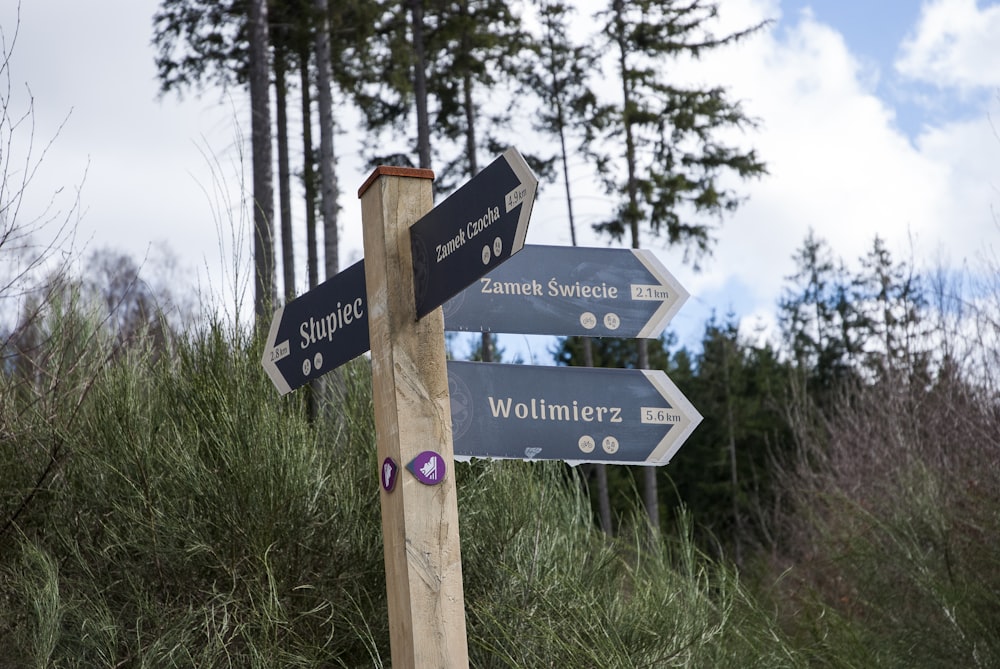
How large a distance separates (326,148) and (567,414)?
12.9 m

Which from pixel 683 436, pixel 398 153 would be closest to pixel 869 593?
pixel 683 436

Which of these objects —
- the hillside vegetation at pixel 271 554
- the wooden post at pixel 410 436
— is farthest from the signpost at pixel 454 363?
the hillside vegetation at pixel 271 554

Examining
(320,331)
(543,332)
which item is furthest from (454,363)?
(320,331)

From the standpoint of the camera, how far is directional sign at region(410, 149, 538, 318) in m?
2.88

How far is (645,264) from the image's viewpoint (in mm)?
3971

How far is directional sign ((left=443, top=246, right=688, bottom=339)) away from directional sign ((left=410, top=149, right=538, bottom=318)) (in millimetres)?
469

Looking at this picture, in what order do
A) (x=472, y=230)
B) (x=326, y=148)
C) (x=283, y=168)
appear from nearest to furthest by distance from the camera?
(x=472, y=230) < (x=326, y=148) < (x=283, y=168)

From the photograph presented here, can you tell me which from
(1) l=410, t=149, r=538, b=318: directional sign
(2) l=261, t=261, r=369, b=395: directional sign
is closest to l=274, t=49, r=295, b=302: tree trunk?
(2) l=261, t=261, r=369, b=395: directional sign

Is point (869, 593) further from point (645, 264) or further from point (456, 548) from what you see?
point (456, 548)

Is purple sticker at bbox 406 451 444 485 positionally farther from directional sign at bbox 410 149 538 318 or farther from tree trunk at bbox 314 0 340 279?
tree trunk at bbox 314 0 340 279

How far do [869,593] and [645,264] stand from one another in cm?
384

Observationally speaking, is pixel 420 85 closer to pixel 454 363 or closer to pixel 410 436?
pixel 454 363

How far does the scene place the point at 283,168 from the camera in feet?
65.4

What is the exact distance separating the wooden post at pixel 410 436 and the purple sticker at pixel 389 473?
0.01m
